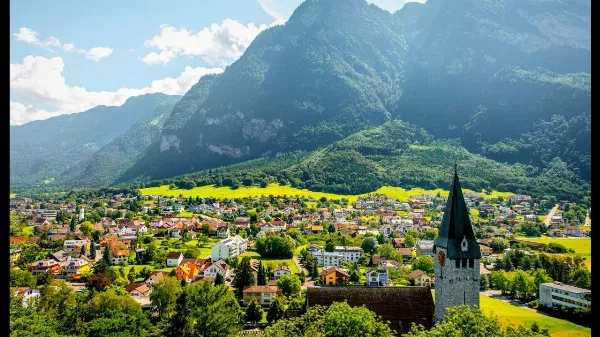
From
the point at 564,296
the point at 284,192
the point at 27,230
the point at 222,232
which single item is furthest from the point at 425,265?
the point at 284,192

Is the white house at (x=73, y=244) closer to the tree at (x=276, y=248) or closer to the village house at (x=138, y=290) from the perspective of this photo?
the tree at (x=276, y=248)

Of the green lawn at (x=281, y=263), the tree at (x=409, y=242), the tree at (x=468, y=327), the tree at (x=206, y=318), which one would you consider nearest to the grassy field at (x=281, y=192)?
the tree at (x=409, y=242)

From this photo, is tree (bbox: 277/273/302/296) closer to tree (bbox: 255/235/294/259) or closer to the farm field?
the farm field

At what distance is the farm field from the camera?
38.8 meters

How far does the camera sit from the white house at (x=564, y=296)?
44500mm

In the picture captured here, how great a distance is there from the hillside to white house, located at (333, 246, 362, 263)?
79.6 metres

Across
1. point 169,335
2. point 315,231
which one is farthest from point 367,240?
point 169,335

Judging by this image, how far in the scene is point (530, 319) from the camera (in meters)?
42.4

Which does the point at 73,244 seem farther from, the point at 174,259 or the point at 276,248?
the point at 276,248

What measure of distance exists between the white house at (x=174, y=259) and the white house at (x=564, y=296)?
46.1 metres

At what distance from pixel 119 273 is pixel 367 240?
40.5 metres

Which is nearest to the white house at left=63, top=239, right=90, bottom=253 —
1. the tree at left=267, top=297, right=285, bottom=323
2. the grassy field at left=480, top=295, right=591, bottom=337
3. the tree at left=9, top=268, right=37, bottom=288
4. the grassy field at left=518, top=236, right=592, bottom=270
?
the tree at left=9, top=268, right=37, bottom=288

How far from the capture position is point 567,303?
4484cm
